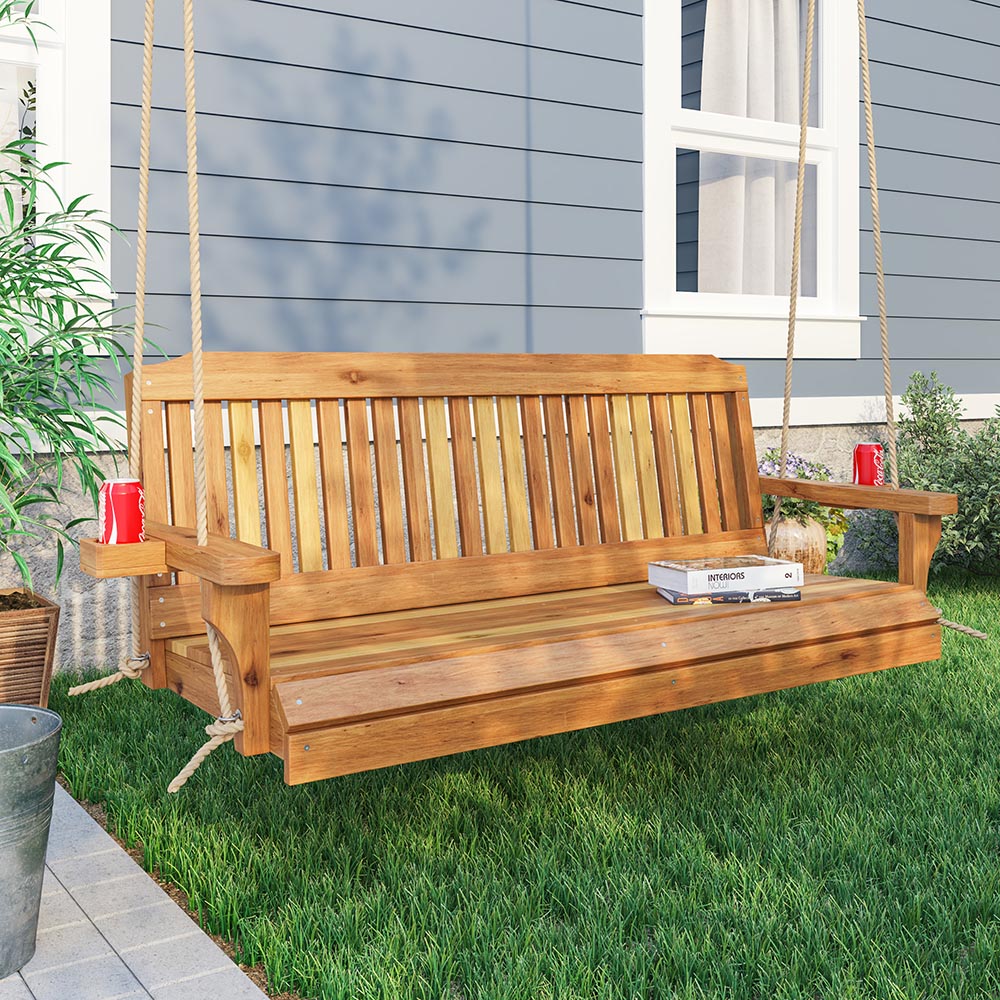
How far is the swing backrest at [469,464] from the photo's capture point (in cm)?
252

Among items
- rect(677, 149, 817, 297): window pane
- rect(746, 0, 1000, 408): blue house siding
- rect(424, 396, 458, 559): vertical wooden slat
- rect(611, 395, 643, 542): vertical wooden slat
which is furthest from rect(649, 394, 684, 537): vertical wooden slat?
rect(746, 0, 1000, 408): blue house siding

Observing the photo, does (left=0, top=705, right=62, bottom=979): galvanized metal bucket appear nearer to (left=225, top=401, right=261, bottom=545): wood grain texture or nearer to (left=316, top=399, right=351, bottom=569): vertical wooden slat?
(left=225, top=401, right=261, bottom=545): wood grain texture

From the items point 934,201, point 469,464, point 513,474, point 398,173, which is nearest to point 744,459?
point 513,474

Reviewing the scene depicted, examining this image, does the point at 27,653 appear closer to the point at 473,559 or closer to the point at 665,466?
the point at 473,559

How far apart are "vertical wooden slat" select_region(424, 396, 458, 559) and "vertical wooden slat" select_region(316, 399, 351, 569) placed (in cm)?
25

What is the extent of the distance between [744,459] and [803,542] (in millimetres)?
1757

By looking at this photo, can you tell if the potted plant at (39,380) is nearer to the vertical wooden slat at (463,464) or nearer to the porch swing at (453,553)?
the porch swing at (453,553)

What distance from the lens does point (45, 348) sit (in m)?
3.28

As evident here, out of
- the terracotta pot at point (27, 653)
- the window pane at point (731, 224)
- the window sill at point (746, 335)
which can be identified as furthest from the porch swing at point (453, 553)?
the window pane at point (731, 224)

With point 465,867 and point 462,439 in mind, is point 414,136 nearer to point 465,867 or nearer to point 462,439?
point 462,439

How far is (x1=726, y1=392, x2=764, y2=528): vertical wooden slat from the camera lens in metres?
3.34

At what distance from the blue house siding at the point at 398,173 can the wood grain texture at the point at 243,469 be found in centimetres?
147

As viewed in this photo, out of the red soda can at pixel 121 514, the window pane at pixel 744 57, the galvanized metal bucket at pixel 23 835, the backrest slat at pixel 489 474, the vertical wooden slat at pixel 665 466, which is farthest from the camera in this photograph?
the window pane at pixel 744 57

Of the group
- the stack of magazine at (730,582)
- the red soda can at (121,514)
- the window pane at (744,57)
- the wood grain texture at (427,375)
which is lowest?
the stack of magazine at (730,582)
